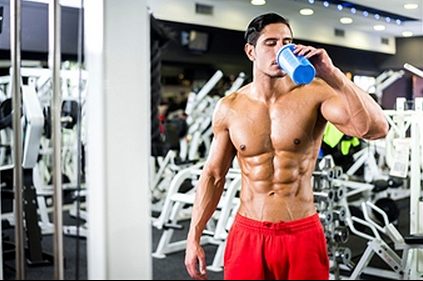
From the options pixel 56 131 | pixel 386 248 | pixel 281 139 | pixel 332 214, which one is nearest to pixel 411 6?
pixel 281 139

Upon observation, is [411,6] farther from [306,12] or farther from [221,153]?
[221,153]

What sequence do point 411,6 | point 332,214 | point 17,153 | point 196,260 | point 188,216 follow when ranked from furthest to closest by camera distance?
1. point 332,214
2. point 188,216
3. point 17,153
4. point 196,260
5. point 411,6

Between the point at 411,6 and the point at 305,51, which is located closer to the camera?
the point at 305,51

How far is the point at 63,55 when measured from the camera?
2250mm

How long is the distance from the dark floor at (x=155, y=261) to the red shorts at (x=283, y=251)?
0.37 m

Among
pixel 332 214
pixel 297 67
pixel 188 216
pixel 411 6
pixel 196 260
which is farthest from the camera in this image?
pixel 332 214

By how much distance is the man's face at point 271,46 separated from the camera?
1847mm

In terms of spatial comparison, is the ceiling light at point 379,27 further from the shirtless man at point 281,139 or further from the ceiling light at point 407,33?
the shirtless man at point 281,139

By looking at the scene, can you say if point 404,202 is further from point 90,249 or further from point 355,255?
point 90,249

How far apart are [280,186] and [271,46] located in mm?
461

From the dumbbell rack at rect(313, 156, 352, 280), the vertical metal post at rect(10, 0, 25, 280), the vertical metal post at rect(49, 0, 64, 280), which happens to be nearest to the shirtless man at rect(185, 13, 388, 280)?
the dumbbell rack at rect(313, 156, 352, 280)

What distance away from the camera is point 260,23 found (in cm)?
190

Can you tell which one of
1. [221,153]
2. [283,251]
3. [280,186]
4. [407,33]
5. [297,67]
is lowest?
[283,251]

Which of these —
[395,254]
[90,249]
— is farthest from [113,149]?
[395,254]
